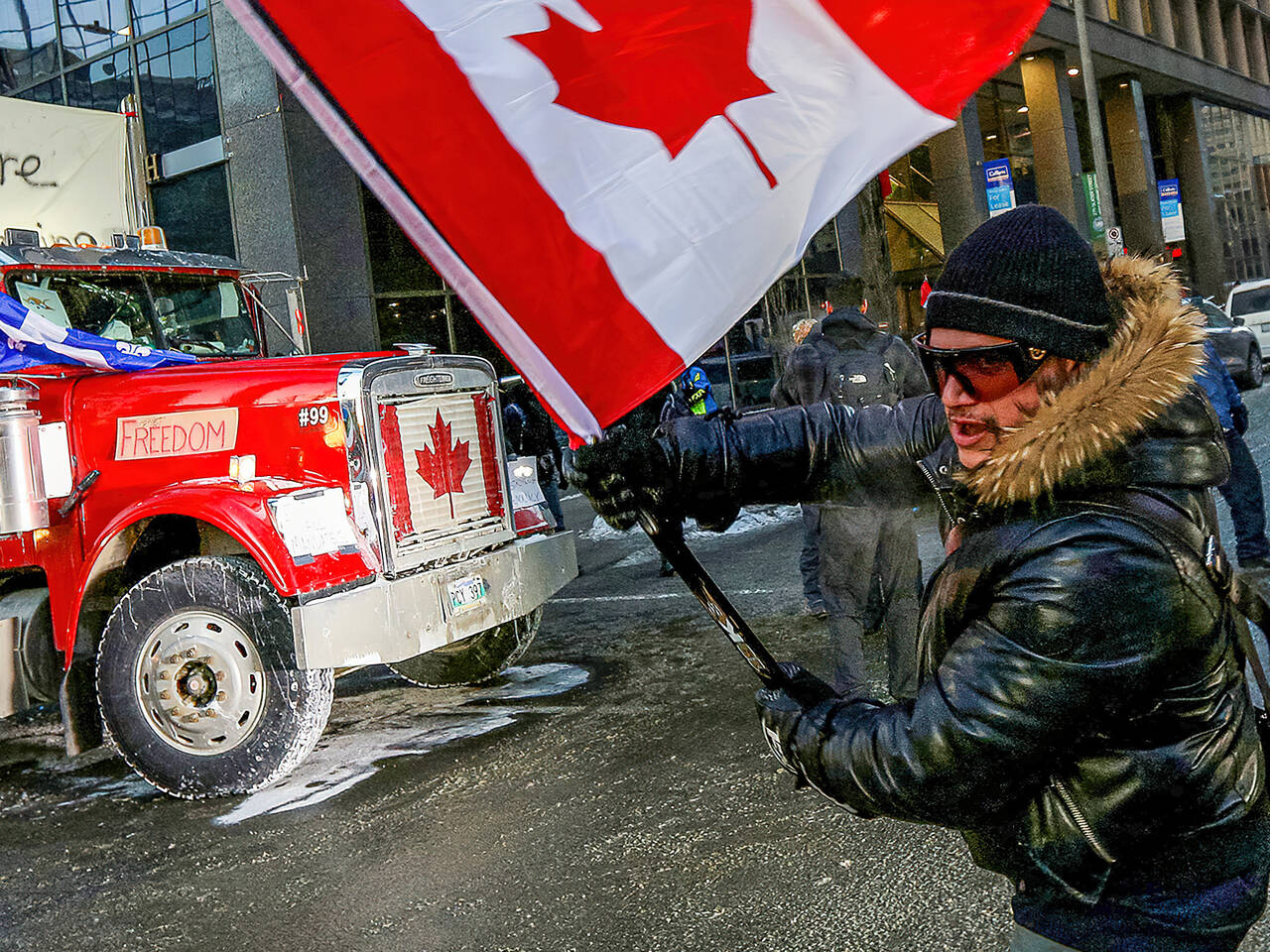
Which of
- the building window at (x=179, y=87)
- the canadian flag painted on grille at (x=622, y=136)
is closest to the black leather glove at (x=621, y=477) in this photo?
the canadian flag painted on grille at (x=622, y=136)

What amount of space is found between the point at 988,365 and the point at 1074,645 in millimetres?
451

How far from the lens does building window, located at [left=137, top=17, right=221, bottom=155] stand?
1753 cm

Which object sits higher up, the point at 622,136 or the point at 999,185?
the point at 999,185

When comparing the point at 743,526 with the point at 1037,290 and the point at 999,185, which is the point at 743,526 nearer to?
the point at 1037,290

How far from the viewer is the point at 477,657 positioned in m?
6.93

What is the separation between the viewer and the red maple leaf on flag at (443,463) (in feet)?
20.0

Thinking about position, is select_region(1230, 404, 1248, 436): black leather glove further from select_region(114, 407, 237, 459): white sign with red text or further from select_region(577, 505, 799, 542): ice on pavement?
select_region(114, 407, 237, 459): white sign with red text

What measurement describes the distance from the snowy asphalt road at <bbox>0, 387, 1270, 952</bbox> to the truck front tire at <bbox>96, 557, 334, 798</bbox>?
0.20m

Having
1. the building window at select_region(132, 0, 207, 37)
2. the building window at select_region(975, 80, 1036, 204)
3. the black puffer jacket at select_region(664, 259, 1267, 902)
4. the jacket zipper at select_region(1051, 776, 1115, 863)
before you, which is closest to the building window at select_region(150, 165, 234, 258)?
the building window at select_region(132, 0, 207, 37)

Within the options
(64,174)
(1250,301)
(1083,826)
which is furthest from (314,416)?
(1250,301)

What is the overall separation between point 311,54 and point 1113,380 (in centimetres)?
136

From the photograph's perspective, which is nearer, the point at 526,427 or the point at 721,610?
the point at 721,610

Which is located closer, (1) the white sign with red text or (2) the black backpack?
(1) the white sign with red text

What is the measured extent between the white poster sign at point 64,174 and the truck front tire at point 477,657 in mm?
3559
